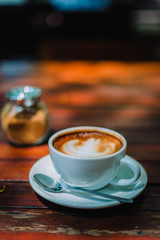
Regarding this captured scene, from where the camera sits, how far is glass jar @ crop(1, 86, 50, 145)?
73 centimetres

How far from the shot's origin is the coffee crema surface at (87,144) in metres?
0.55

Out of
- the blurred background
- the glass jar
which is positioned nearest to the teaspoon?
the glass jar

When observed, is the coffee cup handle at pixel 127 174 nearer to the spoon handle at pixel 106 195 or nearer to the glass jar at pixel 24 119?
the spoon handle at pixel 106 195

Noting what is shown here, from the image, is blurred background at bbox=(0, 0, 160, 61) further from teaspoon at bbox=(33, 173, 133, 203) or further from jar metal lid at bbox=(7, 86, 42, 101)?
teaspoon at bbox=(33, 173, 133, 203)

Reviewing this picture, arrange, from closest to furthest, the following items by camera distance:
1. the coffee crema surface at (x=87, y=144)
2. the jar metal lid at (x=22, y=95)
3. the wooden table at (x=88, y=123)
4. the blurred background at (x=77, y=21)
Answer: the wooden table at (x=88, y=123) → the coffee crema surface at (x=87, y=144) → the jar metal lid at (x=22, y=95) → the blurred background at (x=77, y=21)

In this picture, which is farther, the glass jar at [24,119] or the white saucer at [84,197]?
the glass jar at [24,119]

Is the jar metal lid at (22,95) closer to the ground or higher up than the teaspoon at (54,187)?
higher up

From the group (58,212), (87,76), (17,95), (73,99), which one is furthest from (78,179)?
(87,76)

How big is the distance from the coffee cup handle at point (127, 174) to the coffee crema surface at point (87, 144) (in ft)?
0.10

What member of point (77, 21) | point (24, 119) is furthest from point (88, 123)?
point (77, 21)

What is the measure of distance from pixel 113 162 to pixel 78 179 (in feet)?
0.22

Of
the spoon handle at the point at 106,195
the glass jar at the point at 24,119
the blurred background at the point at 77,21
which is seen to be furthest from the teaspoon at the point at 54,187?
the blurred background at the point at 77,21

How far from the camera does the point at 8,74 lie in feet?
4.75

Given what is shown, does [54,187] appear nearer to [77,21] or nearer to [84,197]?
[84,197]
